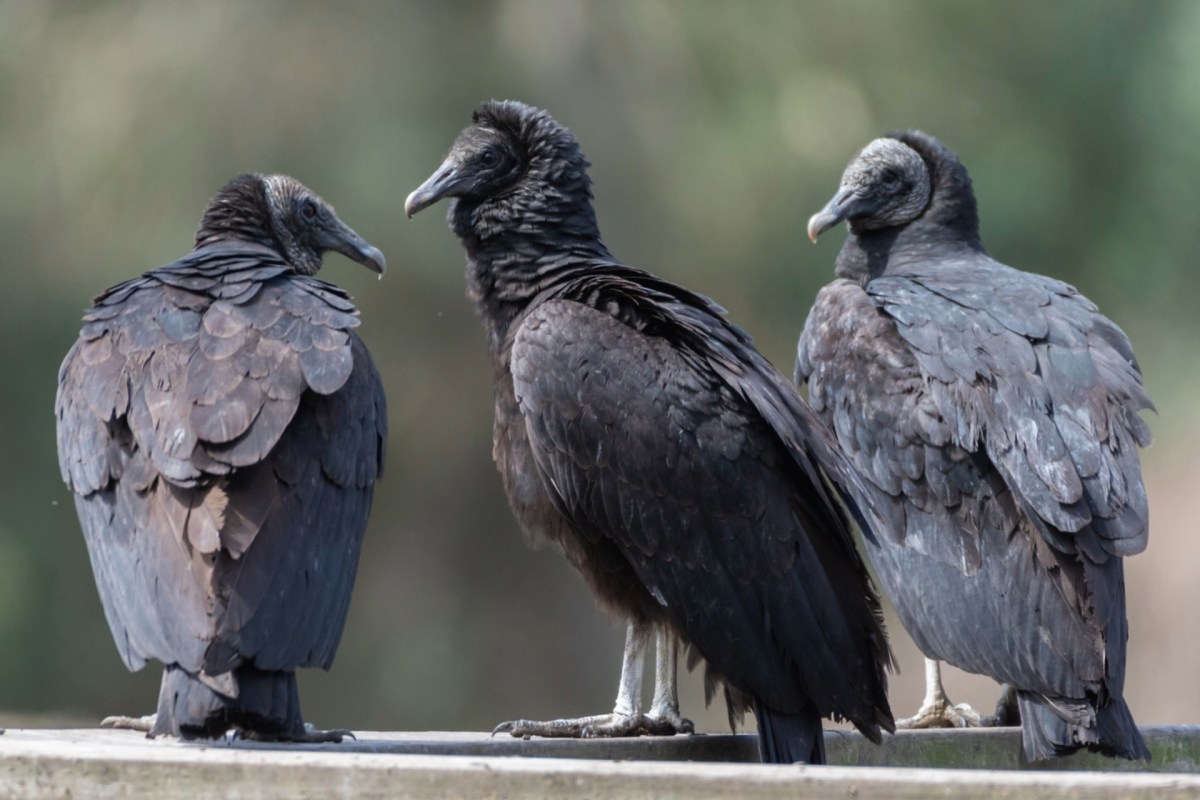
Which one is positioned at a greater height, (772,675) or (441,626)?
(441,626)

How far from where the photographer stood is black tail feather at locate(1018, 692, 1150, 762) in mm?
3463

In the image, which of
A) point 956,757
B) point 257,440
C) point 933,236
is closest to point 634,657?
point 956,757

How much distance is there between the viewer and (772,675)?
3.36 m

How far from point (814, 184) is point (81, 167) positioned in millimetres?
3542

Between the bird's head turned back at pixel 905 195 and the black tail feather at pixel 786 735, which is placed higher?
the bird's head turned back at pixel 905 195

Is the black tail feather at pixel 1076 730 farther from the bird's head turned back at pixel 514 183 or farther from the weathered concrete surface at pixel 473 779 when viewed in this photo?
the bird's head turned back at pixel 514 183

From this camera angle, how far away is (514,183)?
165 inches

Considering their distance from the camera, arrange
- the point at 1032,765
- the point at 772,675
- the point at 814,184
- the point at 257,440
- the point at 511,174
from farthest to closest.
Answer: the point at 814,184 < the point at 511,174 < the point at 1032,765 < the point at 772,675 < the point at 257,440

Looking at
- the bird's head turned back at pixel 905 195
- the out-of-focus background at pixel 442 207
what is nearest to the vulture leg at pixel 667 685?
the bird's head turned back at pixel 905 195

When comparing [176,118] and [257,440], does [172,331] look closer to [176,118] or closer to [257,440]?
[257,440]

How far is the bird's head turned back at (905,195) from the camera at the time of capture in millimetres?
4953

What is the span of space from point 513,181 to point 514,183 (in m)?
0.01

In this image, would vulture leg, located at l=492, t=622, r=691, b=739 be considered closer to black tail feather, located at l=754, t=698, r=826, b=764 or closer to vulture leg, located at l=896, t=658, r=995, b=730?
black tail feather, located at l=754, t=698, r=826, b=764

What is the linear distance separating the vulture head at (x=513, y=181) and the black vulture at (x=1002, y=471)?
0.72 m
